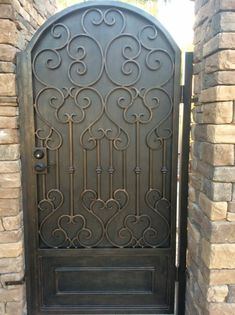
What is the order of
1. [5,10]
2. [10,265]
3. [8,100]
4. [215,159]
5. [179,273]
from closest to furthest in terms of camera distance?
[215,159], [5,10], [8,100], [10,265], [179,273]

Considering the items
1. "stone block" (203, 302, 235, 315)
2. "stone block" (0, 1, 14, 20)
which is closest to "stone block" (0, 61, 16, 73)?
"stone block" (0, 1, 14, 20)

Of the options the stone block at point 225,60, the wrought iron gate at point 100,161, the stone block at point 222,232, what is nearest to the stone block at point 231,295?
the stone block at point 222,232

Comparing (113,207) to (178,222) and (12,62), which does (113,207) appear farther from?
(12,62)

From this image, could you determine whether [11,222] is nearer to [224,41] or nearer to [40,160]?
[40,160]

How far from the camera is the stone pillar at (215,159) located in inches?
60.3

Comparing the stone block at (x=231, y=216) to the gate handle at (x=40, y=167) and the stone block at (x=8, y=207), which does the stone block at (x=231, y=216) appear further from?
the stone block at (x=8, y=207)

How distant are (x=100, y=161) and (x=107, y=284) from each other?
3.02 ft

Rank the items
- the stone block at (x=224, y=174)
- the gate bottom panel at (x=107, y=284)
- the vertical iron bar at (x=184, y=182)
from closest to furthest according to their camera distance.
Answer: the stone block at (x=224, y=174), the vertical iron bar at (x=184, y=182), the gate bottom panel at (x=107, y=284)

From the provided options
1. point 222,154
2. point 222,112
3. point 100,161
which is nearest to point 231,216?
point 222,154

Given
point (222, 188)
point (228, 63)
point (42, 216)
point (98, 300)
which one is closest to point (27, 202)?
point (42, 216)

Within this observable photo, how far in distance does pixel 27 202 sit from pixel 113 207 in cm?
60

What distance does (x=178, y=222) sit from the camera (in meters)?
2.14

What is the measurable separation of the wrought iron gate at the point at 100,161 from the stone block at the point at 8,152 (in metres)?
0.08

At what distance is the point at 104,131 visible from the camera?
2.01 meters
